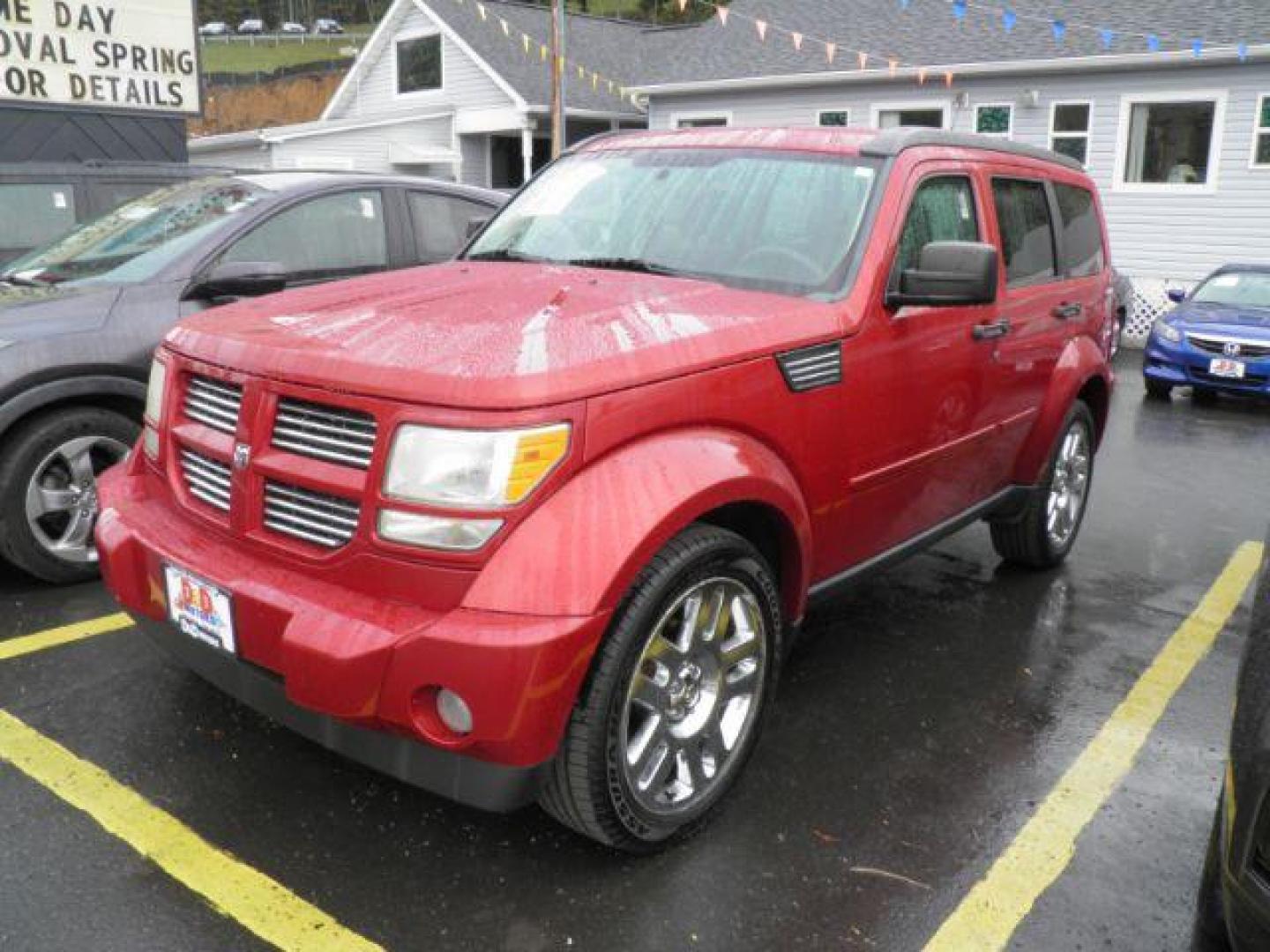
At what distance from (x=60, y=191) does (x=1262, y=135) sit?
15465 mm

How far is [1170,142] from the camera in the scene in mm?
16438

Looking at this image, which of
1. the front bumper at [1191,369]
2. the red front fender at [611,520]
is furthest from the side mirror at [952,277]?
the front bumper at [1191,369]

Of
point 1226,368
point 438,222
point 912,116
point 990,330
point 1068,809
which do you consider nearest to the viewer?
point 1068,809

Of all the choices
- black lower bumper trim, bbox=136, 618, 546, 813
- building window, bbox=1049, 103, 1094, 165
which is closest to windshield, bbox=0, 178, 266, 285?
black lower bumper trim, bbox=136, 618, 546, 813

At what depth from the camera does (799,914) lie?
8.74ft

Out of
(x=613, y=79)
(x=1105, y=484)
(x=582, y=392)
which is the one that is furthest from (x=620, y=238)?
(x=613, y=79)

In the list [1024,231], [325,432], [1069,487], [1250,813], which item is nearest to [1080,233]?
[1024,231]

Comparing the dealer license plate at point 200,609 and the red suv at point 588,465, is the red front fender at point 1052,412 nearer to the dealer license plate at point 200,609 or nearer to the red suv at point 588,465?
the red suv at point 588,465

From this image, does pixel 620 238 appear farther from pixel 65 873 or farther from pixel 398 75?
pixel 398 75

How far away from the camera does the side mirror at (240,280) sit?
4.64 metres

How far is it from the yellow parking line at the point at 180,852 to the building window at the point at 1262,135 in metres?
16.9

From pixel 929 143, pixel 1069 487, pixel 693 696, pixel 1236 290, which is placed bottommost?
pixel 1069 487

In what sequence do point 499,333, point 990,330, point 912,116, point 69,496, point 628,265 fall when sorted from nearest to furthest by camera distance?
point 499,333 → point 628,265 → point 990,330 → point 69,496 → point 912,116

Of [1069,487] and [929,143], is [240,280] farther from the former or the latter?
[1069,487]
